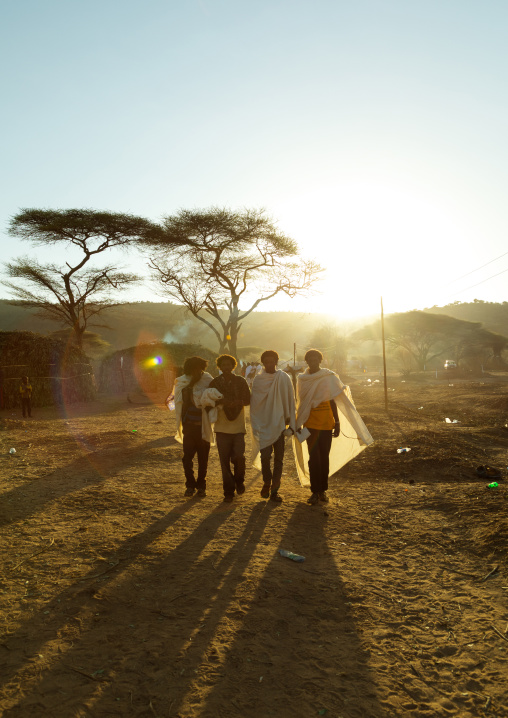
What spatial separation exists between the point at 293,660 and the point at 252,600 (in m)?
0.71

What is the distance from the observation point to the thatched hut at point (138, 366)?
25.0 m

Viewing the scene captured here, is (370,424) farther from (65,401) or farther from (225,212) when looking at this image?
(225,212)

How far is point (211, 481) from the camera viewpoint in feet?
23.4

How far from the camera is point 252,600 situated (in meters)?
3.47

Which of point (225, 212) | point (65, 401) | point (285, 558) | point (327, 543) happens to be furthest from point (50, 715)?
point (225, 212)

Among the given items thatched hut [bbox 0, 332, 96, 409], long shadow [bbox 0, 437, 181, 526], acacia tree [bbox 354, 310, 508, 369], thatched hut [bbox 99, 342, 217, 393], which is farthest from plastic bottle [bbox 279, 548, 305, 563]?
acacia tree [bbox 354, 310, 508, 369]

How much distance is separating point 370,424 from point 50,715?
409 inches

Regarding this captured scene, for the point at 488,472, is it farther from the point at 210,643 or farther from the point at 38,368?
the point at 38,368

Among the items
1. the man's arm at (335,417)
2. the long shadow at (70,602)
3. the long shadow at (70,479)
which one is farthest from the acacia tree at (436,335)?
the long shadow at (70,602)

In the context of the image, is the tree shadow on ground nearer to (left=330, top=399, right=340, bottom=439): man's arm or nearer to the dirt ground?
the dirt ground

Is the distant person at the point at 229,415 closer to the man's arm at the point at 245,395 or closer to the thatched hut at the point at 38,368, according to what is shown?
the man's arm at the point at 245,395

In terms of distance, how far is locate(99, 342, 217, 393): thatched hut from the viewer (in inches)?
985

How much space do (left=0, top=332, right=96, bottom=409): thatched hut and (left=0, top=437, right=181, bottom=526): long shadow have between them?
9500 millimetres

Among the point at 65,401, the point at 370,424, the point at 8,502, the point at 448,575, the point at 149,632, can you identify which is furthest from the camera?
the point at 65,401
